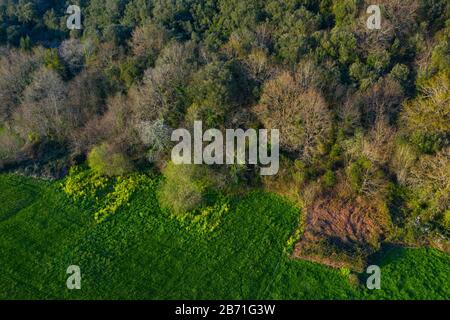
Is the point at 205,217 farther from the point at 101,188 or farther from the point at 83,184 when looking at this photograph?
the point at 83,184

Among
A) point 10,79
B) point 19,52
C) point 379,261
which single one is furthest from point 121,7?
point 379,261

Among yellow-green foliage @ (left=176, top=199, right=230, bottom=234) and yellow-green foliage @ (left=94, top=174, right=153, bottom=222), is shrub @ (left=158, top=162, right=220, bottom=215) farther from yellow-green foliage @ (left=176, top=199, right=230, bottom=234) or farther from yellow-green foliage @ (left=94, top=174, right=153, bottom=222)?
yellow-green foliage @ (left=94, top=174, right=153, bottom=222)

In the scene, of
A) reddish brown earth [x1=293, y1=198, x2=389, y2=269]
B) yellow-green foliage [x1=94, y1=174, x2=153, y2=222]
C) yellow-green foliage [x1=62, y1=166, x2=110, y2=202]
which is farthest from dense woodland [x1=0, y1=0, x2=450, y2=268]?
yellow-green foliage [x1=94, y1=174, x2=153, y2=222]

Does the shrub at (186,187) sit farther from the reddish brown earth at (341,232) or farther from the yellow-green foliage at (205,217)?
the reddish brown earth at (341,232)

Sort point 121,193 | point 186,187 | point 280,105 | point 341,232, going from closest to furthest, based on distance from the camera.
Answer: point 341,232
point 186,187
point 121,193
point 280,105

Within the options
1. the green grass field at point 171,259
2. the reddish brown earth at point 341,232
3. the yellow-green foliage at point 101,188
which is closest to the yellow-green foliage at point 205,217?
the green grass field at point 171,259

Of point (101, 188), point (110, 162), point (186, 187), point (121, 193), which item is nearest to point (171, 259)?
point (186, 187)
